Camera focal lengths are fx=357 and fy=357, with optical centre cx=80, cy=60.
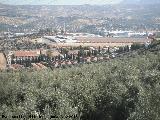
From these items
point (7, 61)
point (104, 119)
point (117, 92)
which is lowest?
point (7, 61)

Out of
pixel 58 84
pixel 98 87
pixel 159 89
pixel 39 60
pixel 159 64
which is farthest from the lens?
pixel 39 60

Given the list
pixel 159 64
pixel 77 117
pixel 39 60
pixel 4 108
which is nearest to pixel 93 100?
pixel 77 117

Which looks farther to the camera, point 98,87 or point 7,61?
point 7,61

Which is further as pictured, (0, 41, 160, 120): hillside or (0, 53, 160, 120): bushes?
(0, 53, 160, 120): bushes

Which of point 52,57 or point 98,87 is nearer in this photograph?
point 98,87

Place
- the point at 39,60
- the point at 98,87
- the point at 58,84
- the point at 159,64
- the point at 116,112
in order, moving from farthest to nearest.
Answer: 1. the point at 39,60
2. the point at 159,64
3. the point at 58,84
4. the point at 98,87
5. the point at 116,112

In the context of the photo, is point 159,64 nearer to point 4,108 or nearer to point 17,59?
point 4,108

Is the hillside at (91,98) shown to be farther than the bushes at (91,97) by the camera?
No

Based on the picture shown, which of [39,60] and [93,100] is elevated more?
[93,100]

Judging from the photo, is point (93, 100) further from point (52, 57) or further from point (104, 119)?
point (52, 57)

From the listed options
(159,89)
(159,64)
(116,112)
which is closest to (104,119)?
(116,112)
